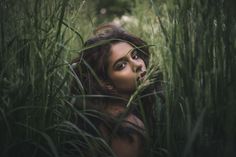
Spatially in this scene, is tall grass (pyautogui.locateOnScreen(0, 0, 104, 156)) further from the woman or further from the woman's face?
the woman's face

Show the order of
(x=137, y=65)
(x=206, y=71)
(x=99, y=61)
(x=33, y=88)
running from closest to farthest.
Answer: (x=206, y=71), (x=33, y=88), (x=137, y=65), (x=99, y=61)

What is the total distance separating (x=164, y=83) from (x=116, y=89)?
364 millimetres

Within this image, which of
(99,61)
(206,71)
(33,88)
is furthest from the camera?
(99,61)

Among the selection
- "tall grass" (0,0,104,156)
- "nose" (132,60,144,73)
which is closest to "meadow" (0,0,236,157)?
"tall grass" (0,0,104,156)

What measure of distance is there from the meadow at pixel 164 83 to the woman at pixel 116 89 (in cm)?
9

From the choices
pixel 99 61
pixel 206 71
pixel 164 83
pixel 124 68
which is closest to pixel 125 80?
pixel 124 68

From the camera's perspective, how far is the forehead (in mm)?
1701

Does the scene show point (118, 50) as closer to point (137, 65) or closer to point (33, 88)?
point (137, 65)

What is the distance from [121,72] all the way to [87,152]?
0.36 metres

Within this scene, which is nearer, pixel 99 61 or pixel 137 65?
pixel 137 65

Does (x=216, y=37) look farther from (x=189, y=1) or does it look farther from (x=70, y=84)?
(x=70, y=84)

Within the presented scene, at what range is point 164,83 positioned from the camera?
1338mm

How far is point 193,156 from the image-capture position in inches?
45.9

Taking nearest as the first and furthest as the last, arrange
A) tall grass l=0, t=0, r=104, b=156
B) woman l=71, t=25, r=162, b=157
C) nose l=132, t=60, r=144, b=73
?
A: 1. tall grass l=0, t=0, r=104, b=156
2. woman l=71, t=25, r=162, b=157
3. nose l=132, t=60, r=144, b=73
